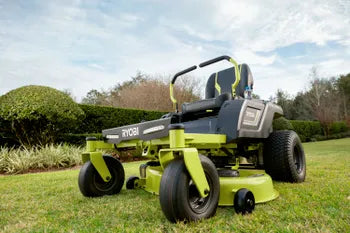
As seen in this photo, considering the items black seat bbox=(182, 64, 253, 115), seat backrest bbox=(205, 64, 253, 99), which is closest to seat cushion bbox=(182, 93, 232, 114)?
black seat bbox=(182, 64, 253, 115)

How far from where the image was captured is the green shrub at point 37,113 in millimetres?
7379

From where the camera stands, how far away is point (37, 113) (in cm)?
758

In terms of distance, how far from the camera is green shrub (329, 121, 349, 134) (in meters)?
23.9

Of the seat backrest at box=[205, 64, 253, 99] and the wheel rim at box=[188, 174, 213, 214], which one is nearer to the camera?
the wheel rim at box=[188, 174, 213, 214]

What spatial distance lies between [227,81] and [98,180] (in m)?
2.19

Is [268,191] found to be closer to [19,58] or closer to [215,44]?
[215,44]

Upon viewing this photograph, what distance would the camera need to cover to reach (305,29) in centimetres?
745

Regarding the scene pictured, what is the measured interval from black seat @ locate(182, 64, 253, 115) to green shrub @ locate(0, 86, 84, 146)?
5408mm

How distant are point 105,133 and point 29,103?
18.5ft

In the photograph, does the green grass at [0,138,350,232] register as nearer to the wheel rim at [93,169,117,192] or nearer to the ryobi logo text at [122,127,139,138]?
the wheel rim at [93,169,117,192]

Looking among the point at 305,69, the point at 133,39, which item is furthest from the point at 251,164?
the point at 305,69

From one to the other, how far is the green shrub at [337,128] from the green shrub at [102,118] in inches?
800

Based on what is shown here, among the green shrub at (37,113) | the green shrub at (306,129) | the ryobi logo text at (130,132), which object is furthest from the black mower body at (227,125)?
the green shrub at (306,129)

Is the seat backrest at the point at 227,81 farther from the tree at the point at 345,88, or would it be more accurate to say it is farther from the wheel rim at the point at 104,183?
the tree at the point at 345,88
